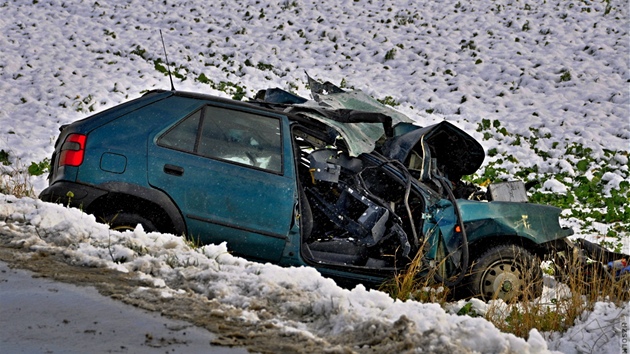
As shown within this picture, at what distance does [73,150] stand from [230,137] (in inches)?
45.6

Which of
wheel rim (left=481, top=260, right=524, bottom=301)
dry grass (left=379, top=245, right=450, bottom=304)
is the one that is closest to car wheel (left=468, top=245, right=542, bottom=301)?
wheel rim (left=481, top=260, right=524, bottom=301)

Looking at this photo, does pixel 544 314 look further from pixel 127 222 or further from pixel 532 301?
pixel 127 222

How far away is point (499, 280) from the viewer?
585 cm

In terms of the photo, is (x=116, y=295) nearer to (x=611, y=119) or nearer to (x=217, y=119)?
(x=217, y=119)

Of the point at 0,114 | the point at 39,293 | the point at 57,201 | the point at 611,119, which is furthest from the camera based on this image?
the point at 611,119

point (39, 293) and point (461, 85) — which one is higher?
point (461, 85)

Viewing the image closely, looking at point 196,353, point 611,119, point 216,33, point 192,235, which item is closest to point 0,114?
point 216,33

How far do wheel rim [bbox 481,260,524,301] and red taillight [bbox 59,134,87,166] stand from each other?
327 centimetres

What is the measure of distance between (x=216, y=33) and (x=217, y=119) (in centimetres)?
1429

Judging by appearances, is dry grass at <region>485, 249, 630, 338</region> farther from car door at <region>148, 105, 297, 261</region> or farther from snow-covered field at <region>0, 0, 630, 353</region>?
car door at <region>148, 105, 297, 261</region>

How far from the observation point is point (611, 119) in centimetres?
1517

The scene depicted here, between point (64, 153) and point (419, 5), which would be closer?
point (64, 153)

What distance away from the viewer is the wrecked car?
210 inches

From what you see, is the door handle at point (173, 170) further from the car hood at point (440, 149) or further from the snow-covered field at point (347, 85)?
the car hood at point (440, 149)
